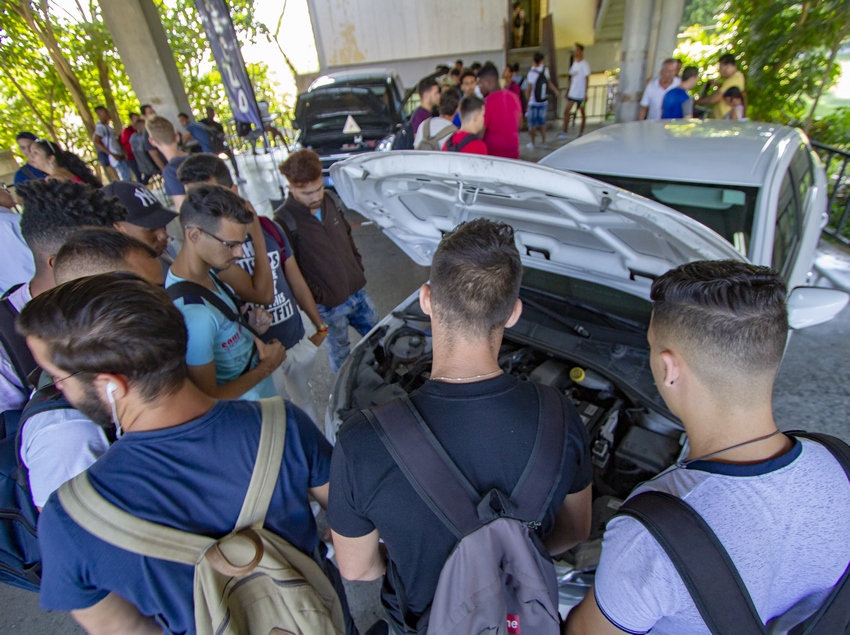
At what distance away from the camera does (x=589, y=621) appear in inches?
39.7

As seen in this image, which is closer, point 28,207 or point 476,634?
point 476,634

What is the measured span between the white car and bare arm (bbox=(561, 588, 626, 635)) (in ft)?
1.26

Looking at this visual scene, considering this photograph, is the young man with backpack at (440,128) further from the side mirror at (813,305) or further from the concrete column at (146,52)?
the concrete column at (146,52)

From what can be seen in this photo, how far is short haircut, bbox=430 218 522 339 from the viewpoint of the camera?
1.05 meters

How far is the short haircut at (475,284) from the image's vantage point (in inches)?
41.3

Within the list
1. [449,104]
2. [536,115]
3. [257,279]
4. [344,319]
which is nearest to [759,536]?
[257,279]

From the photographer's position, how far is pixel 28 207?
6.31ft

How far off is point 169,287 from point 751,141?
9.74ft

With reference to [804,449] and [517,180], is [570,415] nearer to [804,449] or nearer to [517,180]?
[804,449]

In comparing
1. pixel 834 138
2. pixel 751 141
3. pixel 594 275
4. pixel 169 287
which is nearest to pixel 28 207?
pixel 169 287

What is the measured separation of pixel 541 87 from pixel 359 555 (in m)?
9.22

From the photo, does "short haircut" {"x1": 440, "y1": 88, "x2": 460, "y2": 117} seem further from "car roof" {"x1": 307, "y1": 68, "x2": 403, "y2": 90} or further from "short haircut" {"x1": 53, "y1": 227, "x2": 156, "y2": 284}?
"car roof" {"x1": 307, "y1": 68, "x2": 403, "y2": 90}

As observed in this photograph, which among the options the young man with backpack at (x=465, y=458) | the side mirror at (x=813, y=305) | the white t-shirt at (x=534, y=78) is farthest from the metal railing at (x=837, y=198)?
the young man with backpack at (x=465, y=458)

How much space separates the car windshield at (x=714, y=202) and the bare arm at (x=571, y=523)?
150 cm
